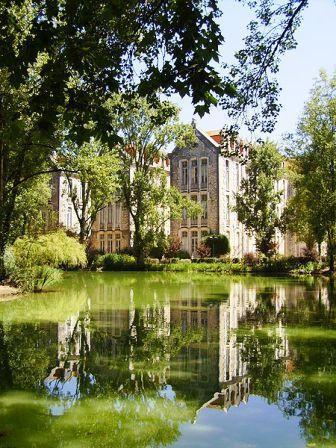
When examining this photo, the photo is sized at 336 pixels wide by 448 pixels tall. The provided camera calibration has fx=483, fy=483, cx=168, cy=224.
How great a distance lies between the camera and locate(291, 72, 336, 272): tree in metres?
36.2

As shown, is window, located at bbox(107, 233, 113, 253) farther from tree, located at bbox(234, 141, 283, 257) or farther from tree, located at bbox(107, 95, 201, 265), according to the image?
tree, located at bbox(234, 141, 283, 257)

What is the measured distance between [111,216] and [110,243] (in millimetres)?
3128

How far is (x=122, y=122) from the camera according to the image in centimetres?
4019

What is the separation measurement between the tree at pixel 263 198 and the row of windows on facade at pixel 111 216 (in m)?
18.1

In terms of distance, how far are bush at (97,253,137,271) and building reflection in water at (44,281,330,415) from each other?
27106mm

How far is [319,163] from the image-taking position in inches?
1452

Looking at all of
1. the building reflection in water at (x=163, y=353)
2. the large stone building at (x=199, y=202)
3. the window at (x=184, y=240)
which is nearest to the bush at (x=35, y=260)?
the building reflection in water at (x=163, y=353)

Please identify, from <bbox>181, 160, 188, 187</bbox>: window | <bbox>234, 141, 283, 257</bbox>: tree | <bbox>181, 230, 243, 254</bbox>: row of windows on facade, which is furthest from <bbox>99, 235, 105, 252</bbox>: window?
<bbox>234, 141, 283, 257</bbox>: tree

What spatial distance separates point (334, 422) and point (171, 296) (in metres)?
13.7

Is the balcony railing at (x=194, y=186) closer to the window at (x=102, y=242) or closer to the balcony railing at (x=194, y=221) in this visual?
the balcony railing at (x=194, y=221)

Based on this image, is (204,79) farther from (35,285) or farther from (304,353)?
(35,285)

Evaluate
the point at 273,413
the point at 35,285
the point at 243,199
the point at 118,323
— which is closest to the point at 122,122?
the point at 243,199

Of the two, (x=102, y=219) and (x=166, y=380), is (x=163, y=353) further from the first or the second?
(x=102, y=219)

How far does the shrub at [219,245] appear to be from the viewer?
47.5 m
